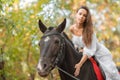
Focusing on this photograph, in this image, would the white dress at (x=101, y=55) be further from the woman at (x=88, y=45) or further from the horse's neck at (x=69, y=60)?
the horse's neck at (x=69, y=60)

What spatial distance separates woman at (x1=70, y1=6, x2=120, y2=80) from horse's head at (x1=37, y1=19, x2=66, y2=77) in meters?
0.55

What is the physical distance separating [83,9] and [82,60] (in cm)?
97

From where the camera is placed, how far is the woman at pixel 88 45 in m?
6.47

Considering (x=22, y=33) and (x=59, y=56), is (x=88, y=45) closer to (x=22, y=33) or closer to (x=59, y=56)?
(x=59, y=56)

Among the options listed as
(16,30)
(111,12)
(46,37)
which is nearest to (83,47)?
(46,37)

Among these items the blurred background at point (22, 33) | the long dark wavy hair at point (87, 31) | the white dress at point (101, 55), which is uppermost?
the long dark wavy hair at point (87, 31)

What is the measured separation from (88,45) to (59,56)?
743 millimetres

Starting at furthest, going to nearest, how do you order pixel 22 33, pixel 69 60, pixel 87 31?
pixel 22 33, pixel 87 31, pixel 69 60

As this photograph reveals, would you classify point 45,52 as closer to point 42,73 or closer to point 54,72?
point 42,73

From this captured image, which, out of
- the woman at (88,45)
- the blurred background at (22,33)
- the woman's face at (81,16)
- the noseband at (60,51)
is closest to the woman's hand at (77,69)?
the woman at (88,45)

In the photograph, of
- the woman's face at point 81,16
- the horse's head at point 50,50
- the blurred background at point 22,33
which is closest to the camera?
the horse's head at point 50,50

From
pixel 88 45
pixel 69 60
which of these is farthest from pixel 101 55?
pixel 69 60

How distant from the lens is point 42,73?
18.6 ft

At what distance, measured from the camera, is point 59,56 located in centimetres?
600
